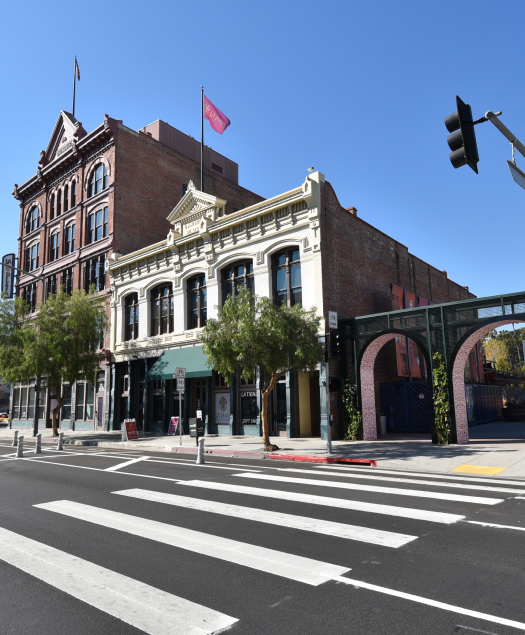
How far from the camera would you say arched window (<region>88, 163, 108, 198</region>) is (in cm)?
3331

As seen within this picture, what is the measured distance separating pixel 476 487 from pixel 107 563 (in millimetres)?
7263

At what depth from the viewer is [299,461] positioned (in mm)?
15000

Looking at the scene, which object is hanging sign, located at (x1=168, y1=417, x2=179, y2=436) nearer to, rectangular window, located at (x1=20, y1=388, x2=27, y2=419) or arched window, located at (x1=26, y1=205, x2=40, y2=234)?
rectangular window, located at (x1=20, y1=388, x2=27, y2=419)

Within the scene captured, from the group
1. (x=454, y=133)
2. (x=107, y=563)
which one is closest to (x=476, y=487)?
(x=454, y=133)

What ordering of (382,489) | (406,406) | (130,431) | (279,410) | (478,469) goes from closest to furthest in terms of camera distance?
1. (382,489)
2. (478,469)
3. (279,410)
4. (130,431)
5. (406,406)

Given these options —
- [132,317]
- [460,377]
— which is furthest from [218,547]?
[132,317]

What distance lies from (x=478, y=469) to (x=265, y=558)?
846 centimetres

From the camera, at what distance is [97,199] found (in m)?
33.4

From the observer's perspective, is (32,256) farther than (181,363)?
Yes

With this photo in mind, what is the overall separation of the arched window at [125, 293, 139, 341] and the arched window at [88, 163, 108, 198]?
8412 mm

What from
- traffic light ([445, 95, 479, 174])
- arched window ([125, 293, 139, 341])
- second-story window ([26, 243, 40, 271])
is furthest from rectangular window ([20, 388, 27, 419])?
traffic light ([445, 95, 479, 174])

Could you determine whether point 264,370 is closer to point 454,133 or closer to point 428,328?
point 428,328

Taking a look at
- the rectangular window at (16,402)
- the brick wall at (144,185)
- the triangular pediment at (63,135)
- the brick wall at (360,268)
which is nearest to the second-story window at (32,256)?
the triangular pediment at (63,135)

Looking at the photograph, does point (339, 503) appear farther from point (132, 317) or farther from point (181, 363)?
point (132, 317)
